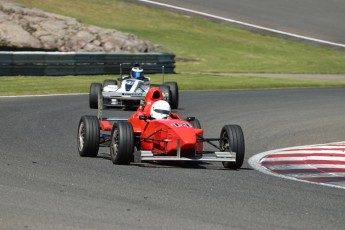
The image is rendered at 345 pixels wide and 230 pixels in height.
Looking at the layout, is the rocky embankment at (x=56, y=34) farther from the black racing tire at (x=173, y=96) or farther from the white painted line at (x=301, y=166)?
the white painted line at (x=301, y=166)

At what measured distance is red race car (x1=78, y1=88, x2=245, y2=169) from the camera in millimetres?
12305

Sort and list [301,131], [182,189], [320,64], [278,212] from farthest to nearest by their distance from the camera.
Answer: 1. [320,64]
2. [301,131]
3. [182,189]
4. [278,212]

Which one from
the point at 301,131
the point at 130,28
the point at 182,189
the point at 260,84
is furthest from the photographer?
the point at 130,28

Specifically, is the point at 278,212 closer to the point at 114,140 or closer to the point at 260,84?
the point at 114,140

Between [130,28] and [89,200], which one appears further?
[130,28]

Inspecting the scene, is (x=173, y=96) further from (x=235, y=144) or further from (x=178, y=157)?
(x=178, y=157)

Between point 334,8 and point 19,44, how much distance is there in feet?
63.4

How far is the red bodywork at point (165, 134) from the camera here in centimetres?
1237

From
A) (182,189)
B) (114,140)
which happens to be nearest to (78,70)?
(114,140)

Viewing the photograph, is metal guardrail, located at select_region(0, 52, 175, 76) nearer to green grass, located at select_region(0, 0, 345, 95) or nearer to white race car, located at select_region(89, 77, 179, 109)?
green grass, located at select_region(0, 0, 345, 95)

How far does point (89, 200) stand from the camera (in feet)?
30.5

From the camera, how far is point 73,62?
1170 inches

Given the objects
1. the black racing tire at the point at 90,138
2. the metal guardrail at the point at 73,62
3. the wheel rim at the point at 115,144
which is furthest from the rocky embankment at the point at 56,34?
the wheel rim at the point at 115,144

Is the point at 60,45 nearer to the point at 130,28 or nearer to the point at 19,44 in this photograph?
the point at 19,44
